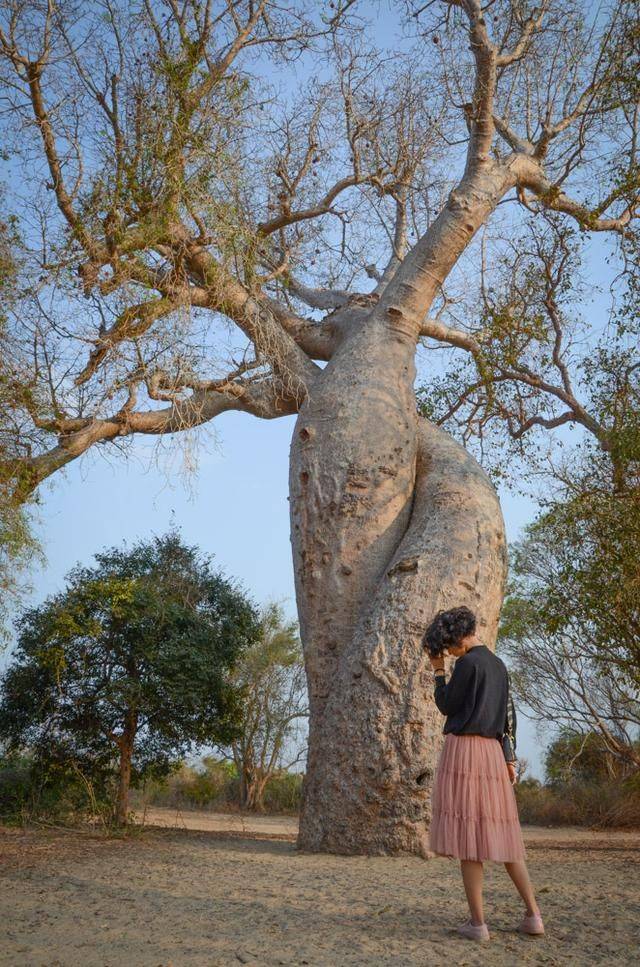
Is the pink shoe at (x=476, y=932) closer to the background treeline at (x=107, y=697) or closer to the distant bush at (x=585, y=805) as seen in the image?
the background treeline at (x=107, y=697)

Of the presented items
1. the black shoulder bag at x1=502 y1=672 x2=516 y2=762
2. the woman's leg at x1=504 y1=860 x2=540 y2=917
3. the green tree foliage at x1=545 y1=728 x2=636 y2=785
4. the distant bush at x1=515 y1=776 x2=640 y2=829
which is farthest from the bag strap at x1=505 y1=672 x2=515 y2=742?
the green tree foliage at x1=545 y1=728 x2=636 y2=785

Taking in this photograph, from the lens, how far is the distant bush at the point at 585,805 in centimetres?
1019

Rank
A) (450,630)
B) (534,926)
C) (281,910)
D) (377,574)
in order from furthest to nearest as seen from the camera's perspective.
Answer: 1. (377,574)
2. (281,910)
3. (450,630)
4. (534,926)

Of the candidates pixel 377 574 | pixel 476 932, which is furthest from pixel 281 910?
pixel 377 574

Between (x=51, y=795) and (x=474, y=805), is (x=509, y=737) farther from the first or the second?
(x=51, y=795)

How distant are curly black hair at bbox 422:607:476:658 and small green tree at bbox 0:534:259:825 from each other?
4303 mm

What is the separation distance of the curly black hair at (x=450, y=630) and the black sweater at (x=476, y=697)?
71 millimetres

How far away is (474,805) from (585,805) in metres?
8.95

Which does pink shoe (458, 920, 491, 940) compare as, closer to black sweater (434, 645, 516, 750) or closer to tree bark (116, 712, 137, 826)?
black sweater (434, 645, 516, 750)

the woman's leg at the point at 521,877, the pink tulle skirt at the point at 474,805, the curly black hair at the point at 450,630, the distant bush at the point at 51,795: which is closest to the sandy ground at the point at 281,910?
the woman's leg at the point at 521,877

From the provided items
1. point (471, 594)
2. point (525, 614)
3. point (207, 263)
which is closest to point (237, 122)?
point (207, 263)

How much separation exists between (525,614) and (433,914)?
8.67 meters

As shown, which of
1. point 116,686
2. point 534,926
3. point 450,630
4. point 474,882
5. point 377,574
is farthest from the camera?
point 116,686

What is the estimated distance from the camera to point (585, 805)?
1093 centimetres
